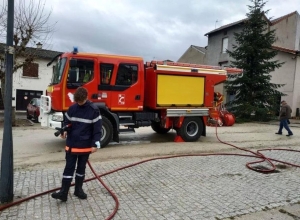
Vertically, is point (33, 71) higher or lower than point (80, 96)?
A: higher

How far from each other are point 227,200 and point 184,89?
5.83m

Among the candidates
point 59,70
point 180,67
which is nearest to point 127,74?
point 180,67

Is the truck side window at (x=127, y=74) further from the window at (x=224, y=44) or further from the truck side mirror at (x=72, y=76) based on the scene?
the window at (x=224, y=44)

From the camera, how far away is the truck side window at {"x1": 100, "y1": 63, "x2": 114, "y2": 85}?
28.0 ft

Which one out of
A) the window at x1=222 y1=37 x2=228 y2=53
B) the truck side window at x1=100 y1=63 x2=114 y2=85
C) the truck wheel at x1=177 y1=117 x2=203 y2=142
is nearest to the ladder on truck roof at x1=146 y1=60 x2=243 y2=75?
the truck side window at x1=100 y1=63 x2=114 y2=85

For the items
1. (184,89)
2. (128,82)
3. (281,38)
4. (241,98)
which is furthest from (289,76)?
(128,82)

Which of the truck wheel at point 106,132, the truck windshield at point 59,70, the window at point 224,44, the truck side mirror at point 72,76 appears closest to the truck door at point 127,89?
the truck wheel at point 106,132

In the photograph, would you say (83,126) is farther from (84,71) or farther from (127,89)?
(127,89)

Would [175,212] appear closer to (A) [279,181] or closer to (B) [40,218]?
(B) [40,218]

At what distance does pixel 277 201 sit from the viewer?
4523mm

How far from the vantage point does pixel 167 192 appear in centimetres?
478

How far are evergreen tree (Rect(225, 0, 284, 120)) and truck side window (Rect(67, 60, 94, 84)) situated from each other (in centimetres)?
1401

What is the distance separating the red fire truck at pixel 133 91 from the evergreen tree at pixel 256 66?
1004 centimetres

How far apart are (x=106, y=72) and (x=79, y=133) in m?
4.73
